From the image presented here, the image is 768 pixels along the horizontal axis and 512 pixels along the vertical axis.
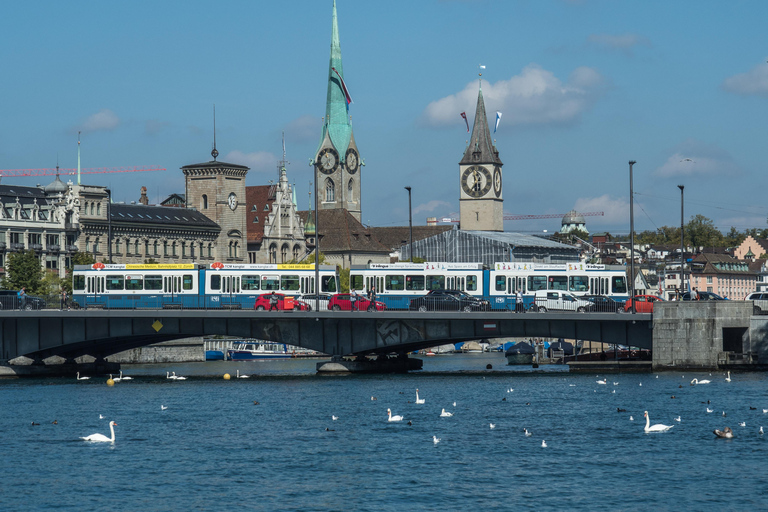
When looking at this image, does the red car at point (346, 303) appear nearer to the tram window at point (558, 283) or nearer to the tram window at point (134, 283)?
the tram window at point (558, 283)

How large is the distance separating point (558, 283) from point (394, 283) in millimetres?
10831

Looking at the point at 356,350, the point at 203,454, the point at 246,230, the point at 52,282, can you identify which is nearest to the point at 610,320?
the point at 356,350

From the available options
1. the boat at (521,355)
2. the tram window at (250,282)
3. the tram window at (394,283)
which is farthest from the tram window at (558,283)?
the boat at (521,355)

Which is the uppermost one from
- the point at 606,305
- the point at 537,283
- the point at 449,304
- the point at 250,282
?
the point at 250,282

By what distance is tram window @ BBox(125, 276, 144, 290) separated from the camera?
85188 mm

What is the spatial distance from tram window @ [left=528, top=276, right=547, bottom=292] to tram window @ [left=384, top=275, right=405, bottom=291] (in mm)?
8441

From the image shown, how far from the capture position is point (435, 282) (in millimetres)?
84250

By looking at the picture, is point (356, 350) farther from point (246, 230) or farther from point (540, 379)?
point (246, 230)

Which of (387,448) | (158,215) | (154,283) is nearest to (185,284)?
(154,283)

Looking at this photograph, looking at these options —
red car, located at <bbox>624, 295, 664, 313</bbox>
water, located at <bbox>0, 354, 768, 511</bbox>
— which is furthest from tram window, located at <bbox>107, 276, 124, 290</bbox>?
red car, located at <bbox>624, 295, 664, 313</bbox>

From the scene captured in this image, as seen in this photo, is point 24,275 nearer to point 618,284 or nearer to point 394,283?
point 394,283

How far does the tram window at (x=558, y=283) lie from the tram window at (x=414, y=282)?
8509 mm

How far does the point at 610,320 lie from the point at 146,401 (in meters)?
26.6

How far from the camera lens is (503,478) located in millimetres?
41219
